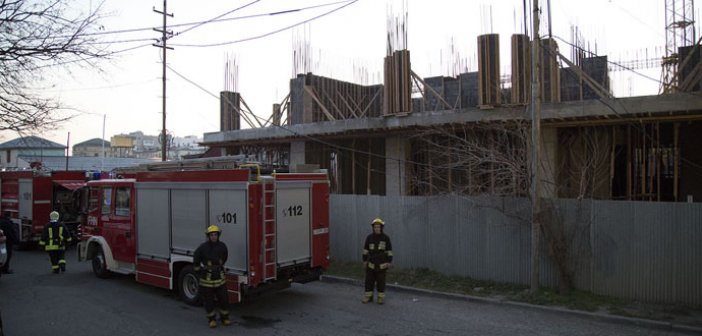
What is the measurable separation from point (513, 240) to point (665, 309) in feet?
9.86

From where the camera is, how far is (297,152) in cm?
1941

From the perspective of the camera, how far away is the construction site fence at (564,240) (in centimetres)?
887

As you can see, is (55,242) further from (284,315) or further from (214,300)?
(284,315)

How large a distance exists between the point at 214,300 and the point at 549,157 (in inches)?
372

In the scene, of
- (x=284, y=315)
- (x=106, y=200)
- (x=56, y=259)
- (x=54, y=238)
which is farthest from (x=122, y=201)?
(x=284, y=315)

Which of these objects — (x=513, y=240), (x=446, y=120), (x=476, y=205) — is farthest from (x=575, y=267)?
(x=446, y=120)

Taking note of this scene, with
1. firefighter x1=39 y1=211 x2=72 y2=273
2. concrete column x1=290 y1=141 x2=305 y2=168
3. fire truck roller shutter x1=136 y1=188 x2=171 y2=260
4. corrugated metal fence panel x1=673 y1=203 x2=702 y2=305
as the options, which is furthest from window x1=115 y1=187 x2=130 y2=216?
corrugated metal fence panel x1=673 y1=203 x2=702 y2=305

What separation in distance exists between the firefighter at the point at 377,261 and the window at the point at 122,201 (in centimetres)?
575

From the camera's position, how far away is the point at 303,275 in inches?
395

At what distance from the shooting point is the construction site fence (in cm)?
887

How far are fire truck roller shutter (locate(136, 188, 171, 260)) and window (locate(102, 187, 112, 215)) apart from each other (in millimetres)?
1368

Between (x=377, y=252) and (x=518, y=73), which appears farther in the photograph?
(x=518, y=73)

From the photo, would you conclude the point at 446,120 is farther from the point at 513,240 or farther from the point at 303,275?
the point at 303,275

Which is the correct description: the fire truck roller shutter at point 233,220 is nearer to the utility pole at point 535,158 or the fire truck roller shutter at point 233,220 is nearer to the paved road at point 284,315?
the paved road at point 284,315
